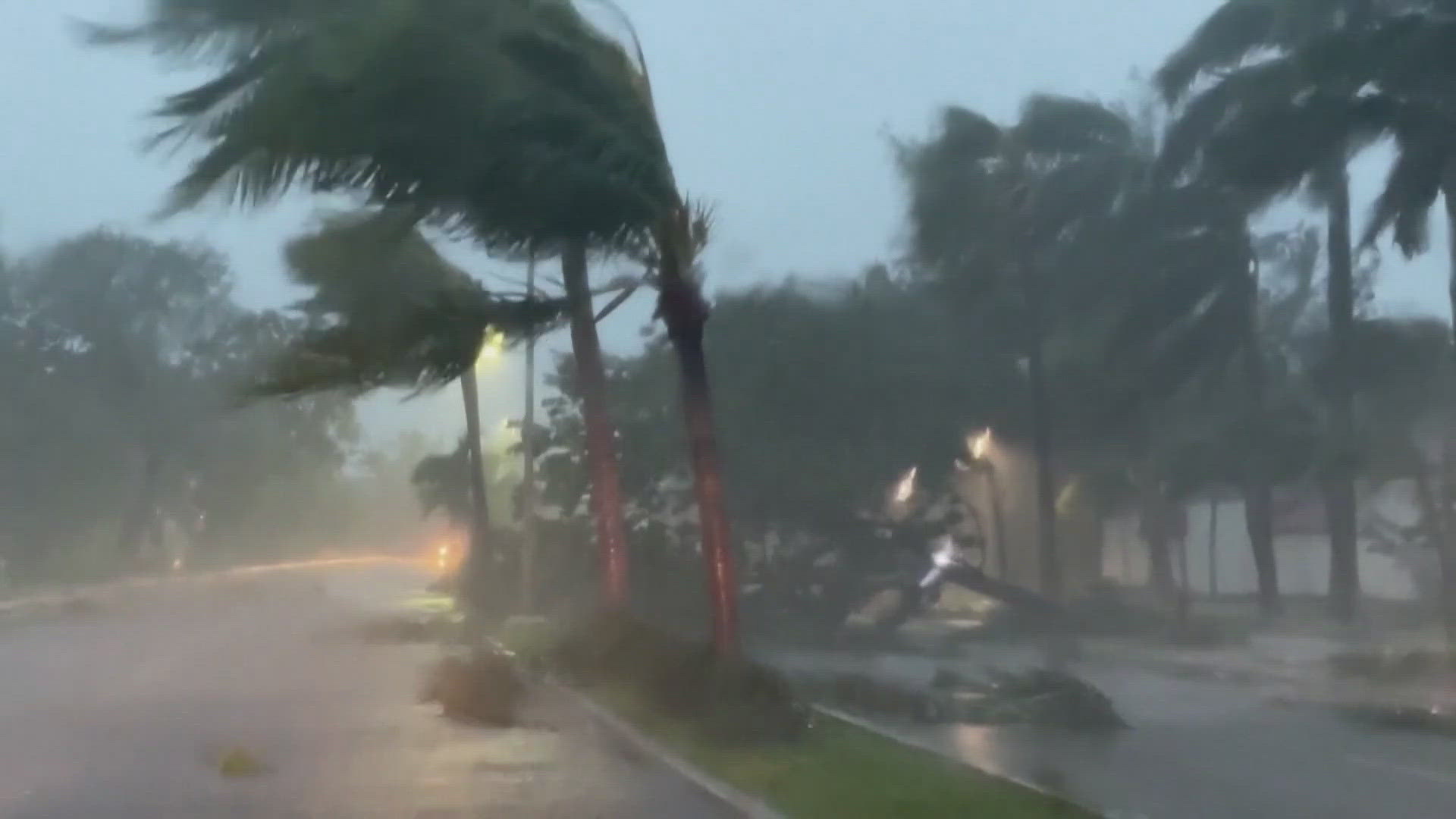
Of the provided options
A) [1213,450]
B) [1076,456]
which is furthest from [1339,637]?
[1076,456]

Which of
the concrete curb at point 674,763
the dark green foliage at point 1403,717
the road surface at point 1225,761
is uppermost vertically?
the concrete curb at point 674,763

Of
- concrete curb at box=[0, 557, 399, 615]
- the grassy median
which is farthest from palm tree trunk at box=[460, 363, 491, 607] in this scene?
the grassy median

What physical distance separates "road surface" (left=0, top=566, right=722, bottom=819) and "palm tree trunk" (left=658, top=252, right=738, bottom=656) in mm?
1754

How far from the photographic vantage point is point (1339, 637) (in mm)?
34094

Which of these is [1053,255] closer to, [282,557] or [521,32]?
[521,32]

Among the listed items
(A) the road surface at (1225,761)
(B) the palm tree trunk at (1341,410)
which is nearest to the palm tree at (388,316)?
(A) the road surface at (1225,761)

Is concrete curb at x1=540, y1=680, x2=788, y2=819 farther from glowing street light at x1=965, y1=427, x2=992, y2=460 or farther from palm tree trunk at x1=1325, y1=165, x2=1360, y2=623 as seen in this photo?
glowing street light at x1=965, y1=427, x2=992, y2=460

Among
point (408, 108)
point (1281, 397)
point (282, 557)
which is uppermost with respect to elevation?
point (408, 108)

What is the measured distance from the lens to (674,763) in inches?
616

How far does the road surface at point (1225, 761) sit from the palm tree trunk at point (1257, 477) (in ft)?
50.0

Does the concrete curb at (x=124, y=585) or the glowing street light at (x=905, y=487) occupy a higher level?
the glowing street light at (x=905, y=487)

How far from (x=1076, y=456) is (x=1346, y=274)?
31.5 feet

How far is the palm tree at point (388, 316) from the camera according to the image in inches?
679

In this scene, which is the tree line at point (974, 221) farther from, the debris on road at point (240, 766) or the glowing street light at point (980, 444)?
the debris on road at point (240, 766)
